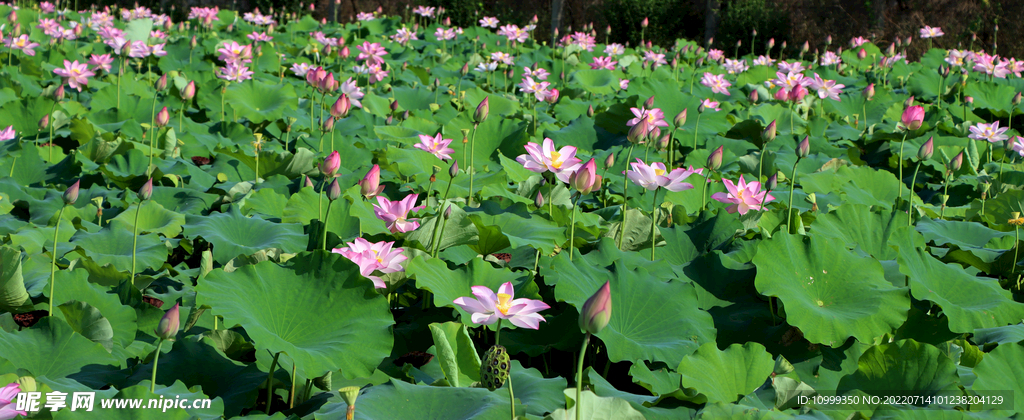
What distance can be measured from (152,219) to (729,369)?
1828 millimetres

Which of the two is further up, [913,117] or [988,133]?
[913,117]

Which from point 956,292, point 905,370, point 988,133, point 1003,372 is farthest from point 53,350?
point 988,133

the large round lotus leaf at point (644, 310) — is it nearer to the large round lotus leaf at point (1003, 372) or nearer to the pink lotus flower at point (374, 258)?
the pink lotus flower at point (374, 258)

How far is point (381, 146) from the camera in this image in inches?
129

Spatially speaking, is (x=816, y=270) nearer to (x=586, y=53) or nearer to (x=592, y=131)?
(x=592, y=131)

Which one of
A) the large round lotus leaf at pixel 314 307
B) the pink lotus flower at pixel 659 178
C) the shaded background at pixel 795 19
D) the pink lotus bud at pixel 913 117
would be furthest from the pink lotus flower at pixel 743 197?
the shaded background at pixel 795 19

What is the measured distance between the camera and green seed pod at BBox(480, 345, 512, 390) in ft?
3.62

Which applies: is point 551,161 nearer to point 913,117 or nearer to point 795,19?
point 913,117

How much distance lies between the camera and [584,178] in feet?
5.49

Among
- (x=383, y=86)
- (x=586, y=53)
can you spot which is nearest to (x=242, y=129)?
(x=383, y=86)

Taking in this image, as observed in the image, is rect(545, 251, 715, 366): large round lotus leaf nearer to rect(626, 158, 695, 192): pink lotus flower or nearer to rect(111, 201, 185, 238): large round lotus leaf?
rect(626, 158, 695, 192): pink lotus flower

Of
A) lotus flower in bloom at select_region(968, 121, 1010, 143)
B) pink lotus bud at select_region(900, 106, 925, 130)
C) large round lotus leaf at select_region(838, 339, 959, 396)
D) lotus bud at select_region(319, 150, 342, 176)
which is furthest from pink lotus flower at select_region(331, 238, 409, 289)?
lotus flower in bloom at select_region(968, 121, 1010, 143)

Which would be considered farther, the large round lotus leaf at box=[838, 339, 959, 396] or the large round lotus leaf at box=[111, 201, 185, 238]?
the large round lotus leaf at box=[111, 201, 185, 238]

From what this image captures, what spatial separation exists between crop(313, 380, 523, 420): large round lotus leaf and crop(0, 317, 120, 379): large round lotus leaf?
1.67 ft
